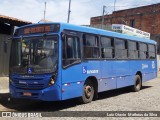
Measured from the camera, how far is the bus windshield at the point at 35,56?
10.6m

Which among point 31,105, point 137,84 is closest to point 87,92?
point 31,105

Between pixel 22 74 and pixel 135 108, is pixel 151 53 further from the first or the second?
pixel 22 74

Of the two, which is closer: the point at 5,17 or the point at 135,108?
the point at 135,108

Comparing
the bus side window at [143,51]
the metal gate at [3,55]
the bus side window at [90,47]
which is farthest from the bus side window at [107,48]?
the metal gate at [3,55]

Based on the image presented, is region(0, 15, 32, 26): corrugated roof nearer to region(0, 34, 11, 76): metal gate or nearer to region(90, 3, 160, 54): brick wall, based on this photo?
region(0, 34, 11, 76): metal gate

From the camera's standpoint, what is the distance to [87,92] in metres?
12.3

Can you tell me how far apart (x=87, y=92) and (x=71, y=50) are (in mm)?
1944

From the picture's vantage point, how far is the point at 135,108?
11.4 m

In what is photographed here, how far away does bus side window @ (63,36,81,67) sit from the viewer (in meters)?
10.8

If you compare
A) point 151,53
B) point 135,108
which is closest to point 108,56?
point 135,108

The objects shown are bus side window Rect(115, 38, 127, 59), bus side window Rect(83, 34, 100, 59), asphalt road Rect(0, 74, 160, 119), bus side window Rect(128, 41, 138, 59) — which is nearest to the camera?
asphalt road Rect(0, 74, 160, 119)

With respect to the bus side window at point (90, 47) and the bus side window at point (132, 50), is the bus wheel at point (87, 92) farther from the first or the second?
the bus side window at point (132, 50)

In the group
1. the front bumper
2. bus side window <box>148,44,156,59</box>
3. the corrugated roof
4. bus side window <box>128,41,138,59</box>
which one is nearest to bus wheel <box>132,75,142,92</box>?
bus side window <box>128,41,138,59</box>

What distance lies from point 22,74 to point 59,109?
5.62ft
